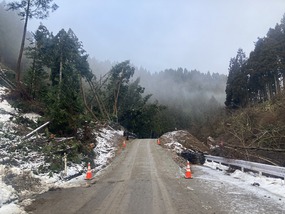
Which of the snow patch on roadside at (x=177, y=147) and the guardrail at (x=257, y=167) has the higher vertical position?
the snow patch on roadside at (x=177, y=147)

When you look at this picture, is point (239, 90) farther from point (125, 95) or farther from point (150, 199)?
point (150, 199)

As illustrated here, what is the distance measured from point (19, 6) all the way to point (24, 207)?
2628cm

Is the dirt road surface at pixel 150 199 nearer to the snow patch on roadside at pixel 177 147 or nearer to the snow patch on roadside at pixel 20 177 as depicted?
the snow patch on roadside at pixel 20 177

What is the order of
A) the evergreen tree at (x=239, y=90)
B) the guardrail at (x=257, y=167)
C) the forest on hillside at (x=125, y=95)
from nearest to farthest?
the guardrail at (x=257, y=167)
the forest on hillside at (x=125, y=95)
the evergreen tree at (x=239, y=90)

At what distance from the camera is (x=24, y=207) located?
8727 millimetres

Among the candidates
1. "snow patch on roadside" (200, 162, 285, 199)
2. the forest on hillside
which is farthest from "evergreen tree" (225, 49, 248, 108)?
"snow patch on roadside" (200, 162, 285, 199)

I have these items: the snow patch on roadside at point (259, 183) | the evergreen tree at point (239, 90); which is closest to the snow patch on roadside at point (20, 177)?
the snow patch on roadside at point (259, 183)

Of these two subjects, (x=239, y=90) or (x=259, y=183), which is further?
(x=239, y=90)

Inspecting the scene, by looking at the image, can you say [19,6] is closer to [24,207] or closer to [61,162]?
[61,162]

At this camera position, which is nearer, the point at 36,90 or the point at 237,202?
the point at 237,202

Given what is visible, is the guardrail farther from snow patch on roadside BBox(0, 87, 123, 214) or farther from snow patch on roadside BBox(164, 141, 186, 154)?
snow patch on roadside BBox(0, 87, 123, 214)

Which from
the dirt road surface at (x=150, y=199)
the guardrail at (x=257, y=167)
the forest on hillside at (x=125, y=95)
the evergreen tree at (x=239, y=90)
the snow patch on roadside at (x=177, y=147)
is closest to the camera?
the dirt road surface at (x=150, y=199)

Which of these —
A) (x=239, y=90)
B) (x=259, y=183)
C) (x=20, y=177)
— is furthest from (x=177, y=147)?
(x=239, y=90)

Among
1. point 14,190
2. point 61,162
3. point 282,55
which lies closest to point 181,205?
point 14,190
